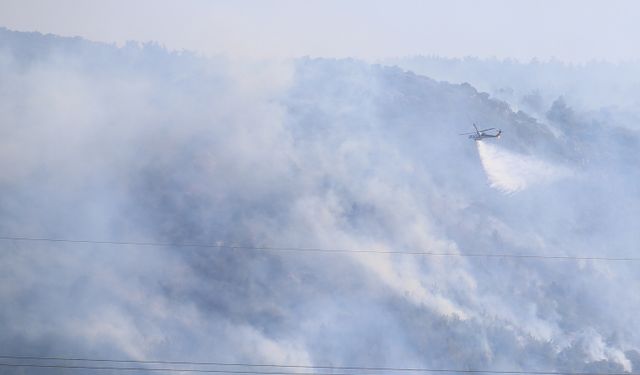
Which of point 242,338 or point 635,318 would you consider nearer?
point 242,338

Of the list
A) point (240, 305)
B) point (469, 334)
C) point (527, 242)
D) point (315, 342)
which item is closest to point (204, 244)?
point (240, 305)

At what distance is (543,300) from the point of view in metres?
72.4

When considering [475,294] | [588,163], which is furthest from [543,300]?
[588,163]

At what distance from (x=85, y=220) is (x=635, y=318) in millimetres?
46097

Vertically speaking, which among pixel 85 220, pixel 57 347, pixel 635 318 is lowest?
pixel 635 318

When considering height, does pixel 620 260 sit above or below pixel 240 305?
below

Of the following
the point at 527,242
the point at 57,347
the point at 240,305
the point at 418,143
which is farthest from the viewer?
the point at 418,143

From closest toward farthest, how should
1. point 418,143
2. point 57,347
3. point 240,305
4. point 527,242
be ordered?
point 57,347
point 240,305
point 527,242
point 418,143

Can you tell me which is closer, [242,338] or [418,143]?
[242,338]

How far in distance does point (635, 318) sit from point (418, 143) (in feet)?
79.6

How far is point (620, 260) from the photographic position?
3024 inches

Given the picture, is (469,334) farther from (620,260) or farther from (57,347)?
(57,347)

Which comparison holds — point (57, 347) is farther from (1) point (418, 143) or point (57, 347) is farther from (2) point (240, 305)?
(1) point (418, 143)

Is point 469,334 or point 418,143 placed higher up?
point 418,143
